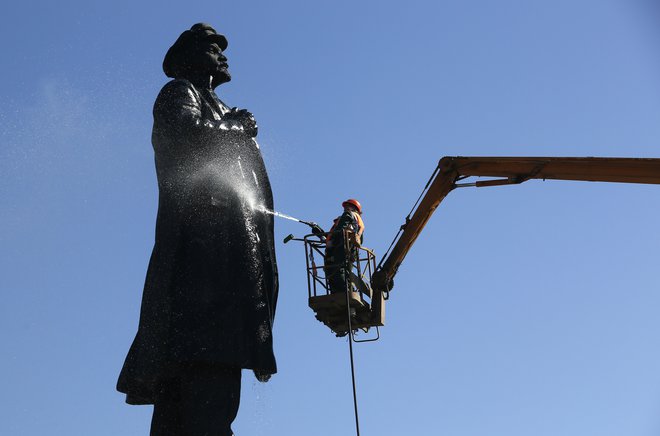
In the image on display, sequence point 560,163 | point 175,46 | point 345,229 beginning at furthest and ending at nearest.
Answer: point 560,163
point 345,229
point 175,46

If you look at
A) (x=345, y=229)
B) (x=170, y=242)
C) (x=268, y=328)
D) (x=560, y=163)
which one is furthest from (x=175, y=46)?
(x=560, y=163)

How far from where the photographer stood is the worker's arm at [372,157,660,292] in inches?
741

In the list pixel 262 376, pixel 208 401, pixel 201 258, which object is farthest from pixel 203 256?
pixel 208 401

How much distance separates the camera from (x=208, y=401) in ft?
34.8

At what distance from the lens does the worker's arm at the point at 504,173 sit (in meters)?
18.8

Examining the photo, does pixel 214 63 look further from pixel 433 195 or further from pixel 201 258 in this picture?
pixel 433 195

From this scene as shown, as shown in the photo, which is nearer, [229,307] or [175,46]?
[229,307]

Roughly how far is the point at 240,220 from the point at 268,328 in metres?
1.05

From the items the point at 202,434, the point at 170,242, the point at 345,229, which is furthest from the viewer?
the point at 345,229

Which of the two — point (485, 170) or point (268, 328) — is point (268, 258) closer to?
point (268, 328)

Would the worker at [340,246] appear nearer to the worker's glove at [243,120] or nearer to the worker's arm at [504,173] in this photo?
the worker's arm at [504,173]

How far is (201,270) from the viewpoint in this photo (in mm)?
11047

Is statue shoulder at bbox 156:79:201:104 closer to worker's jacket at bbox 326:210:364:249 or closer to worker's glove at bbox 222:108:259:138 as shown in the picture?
worker's glove at bbox 222:108:259:138

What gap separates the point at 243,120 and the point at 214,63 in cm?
100
